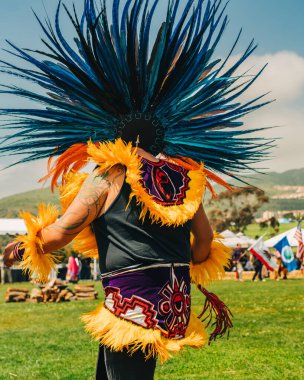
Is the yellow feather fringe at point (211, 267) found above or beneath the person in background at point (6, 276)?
above

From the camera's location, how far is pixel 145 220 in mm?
3000

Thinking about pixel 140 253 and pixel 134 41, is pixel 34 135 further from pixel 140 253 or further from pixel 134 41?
pixel 140 253

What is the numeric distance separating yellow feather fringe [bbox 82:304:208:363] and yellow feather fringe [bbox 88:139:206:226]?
1.72 feet

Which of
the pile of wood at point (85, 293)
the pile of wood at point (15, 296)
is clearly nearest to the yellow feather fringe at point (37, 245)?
the pile of wood at point (85, 293)

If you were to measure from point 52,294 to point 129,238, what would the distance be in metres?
15.4

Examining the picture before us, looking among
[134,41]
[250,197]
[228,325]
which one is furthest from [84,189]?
[250,197]

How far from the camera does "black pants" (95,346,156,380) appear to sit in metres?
2.87

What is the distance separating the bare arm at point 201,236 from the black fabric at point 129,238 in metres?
0.31

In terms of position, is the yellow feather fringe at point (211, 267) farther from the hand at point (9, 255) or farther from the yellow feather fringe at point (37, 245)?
the hand at point (9, 255)

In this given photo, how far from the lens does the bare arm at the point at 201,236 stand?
3.32 meters

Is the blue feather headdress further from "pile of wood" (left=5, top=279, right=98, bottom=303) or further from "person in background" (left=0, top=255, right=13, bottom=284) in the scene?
"person in background" (left=0, top=255, right=13, bottom=284)

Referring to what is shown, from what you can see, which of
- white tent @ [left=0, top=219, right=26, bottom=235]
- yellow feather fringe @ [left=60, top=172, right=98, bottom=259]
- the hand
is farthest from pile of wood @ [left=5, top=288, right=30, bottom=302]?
the hand

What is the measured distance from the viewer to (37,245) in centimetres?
300

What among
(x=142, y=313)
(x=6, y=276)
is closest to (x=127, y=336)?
(x=142, y=313)
